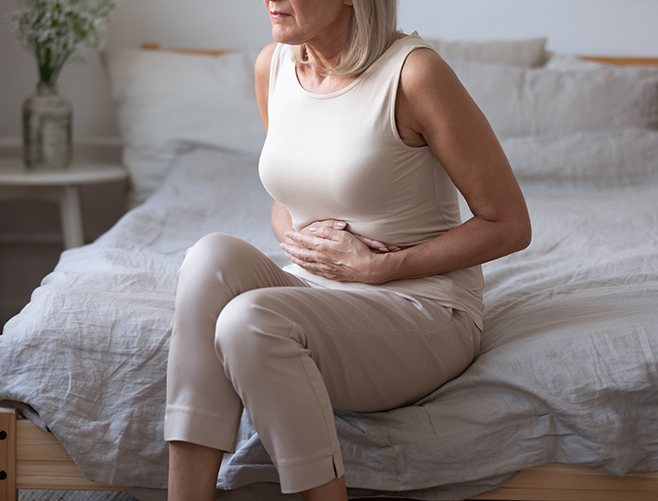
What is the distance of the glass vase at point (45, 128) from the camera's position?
6.67 ft

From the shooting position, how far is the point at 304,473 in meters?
0.74

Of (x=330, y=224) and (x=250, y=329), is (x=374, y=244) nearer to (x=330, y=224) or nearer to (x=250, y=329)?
(x=330, y=224)

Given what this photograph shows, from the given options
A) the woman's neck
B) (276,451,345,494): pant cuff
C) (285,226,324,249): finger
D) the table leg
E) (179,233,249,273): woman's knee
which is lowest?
the table leg

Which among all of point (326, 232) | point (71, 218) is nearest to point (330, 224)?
point (326, 232)

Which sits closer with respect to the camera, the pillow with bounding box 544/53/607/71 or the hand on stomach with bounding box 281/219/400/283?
the hand on stomach with bounding box 281/219/400/283

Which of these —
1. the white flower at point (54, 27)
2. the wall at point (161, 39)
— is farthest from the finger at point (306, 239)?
the wall at point (161, 39)

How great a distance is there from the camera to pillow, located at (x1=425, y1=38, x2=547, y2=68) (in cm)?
215

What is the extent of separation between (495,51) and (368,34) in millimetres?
1364

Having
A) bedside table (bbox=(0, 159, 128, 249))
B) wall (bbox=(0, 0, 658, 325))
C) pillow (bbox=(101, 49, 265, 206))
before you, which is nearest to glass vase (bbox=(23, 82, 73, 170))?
bedside table (bbox=(0, 159, 128, 249))

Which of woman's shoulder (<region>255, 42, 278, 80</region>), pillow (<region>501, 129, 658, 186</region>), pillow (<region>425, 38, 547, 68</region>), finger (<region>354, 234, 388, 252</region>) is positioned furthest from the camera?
pillow (<region>425, 38, 547, 68</region>)

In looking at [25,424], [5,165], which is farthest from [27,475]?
[5,165]

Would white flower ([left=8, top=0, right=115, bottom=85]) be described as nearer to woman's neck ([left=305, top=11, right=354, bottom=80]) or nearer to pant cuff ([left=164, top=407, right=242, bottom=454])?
woman's neck ([left=305, top=11, right=354, bottom=80])

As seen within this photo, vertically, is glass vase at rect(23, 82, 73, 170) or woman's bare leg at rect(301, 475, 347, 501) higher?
glass vase at rect(23, 82, 73, 170)

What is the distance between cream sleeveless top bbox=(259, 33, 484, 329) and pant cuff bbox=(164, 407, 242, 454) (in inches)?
11.5
